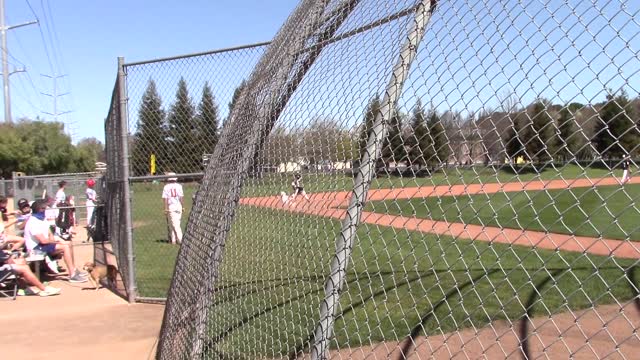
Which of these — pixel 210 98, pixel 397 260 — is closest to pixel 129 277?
pixel 210 98

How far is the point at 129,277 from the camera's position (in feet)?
24.1

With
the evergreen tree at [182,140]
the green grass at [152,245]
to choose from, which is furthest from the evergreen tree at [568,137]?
the green grass at [152,245]

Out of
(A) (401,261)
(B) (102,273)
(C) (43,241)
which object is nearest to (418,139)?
(A) (401,261)

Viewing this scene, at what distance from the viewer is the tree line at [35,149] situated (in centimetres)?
4981

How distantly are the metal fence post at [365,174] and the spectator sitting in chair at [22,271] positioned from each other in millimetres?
6976

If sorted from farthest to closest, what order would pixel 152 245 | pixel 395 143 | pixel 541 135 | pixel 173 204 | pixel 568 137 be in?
pixel 152 245 → pixel 173 204 → pixel 395 143 → pixel 541 135 → pixel 568 137

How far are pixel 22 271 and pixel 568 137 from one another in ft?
26.7

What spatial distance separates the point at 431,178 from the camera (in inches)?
93.1

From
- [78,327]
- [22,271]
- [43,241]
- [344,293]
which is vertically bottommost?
[78,327]

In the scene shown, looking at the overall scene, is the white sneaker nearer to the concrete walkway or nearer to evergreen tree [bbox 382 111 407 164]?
the concrete walkway

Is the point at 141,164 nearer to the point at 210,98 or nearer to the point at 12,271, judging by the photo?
the point at 210,98

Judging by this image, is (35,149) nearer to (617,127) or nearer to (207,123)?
(207,123)

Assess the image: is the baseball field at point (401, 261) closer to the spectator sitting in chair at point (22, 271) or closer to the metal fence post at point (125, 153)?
the metal fence post at point (125, 153)

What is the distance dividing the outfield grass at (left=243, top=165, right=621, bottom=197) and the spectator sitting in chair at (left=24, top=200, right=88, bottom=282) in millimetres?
6621
